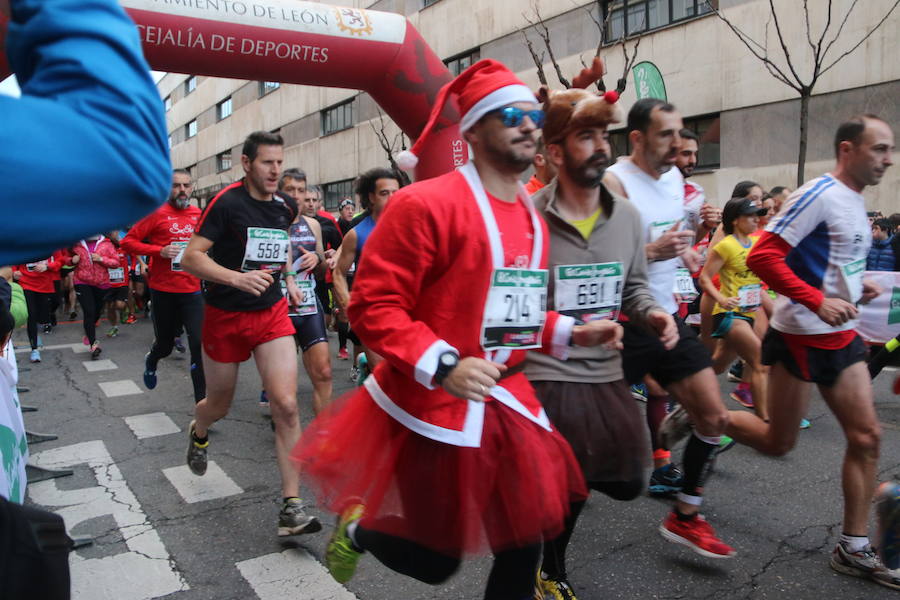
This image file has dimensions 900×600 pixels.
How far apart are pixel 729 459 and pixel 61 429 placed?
5100mm

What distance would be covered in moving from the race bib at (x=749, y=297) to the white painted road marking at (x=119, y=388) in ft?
18.7

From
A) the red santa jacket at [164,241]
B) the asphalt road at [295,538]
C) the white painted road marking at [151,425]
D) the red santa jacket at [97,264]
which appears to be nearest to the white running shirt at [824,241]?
the asphalt road at [295,538]

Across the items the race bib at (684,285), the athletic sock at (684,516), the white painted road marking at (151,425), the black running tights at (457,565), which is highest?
the race bib at (684,285)

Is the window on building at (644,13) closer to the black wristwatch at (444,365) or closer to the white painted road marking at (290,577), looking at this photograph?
the white painted road marking at (290,577)

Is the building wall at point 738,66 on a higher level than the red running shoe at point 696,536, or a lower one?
higher

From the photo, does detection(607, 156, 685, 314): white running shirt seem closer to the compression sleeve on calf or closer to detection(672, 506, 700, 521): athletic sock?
the compression sleeve on calf

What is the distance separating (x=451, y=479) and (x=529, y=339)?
504mm

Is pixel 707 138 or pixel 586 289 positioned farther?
pixel 707 138

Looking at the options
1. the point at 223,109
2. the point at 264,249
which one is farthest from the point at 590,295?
the point at 223,109

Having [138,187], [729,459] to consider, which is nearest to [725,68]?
[729,459]

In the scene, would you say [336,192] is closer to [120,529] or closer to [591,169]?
[120,529]

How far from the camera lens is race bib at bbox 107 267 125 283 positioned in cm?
1129

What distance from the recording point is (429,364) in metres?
2.00

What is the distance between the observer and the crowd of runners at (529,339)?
216 cm
